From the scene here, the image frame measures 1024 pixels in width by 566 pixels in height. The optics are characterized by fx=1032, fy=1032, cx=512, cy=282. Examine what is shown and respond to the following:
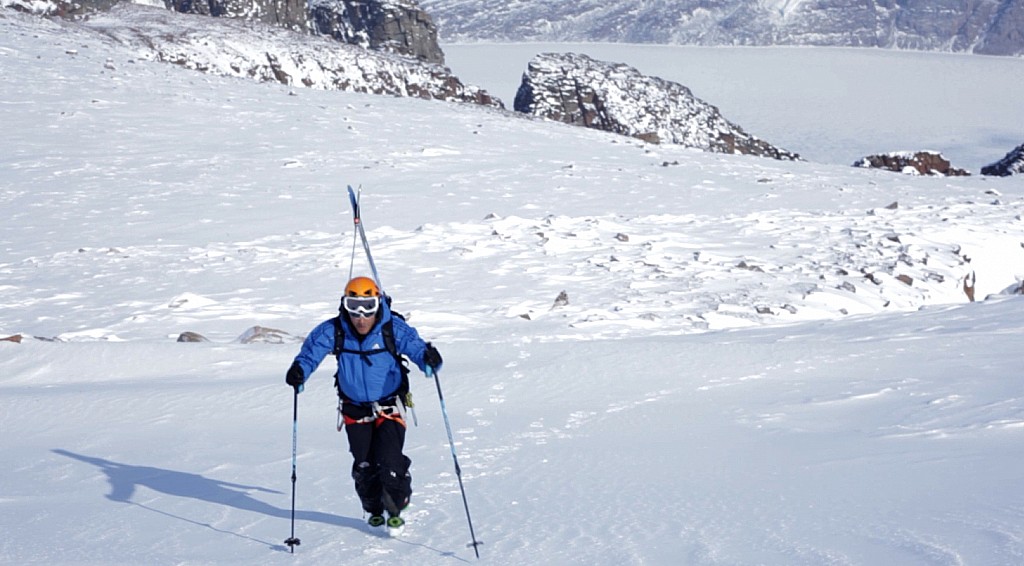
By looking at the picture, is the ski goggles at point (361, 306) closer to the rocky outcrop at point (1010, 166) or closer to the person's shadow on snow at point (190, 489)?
the person's shadow on snow at point (190, 489)

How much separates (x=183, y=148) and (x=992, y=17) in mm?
155649

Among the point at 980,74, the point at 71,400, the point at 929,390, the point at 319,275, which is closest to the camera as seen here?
the point at 929,390

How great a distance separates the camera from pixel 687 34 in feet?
487

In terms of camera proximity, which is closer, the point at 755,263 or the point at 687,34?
the point at 755,263

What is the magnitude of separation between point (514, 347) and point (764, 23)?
153 m

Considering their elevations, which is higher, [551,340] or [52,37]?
[52,37]

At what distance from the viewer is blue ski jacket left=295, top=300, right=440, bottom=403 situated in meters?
4.73

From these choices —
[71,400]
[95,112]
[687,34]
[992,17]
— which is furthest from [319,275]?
[992,17]

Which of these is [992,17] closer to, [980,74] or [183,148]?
[980,74]

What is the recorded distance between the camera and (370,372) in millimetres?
4734

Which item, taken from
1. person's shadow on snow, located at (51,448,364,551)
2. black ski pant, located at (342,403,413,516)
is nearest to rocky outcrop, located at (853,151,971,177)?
person's shadow on snow, located at (51,448,364,551)

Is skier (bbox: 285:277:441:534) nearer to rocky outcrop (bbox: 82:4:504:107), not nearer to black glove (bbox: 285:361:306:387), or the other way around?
black glove (bbox: 285:361:306:387)

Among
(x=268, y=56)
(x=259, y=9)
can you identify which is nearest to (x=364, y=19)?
(x=259, y=9)

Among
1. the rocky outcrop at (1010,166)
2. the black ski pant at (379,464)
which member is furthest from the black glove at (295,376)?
the rocky outcrop at (1010,166)
